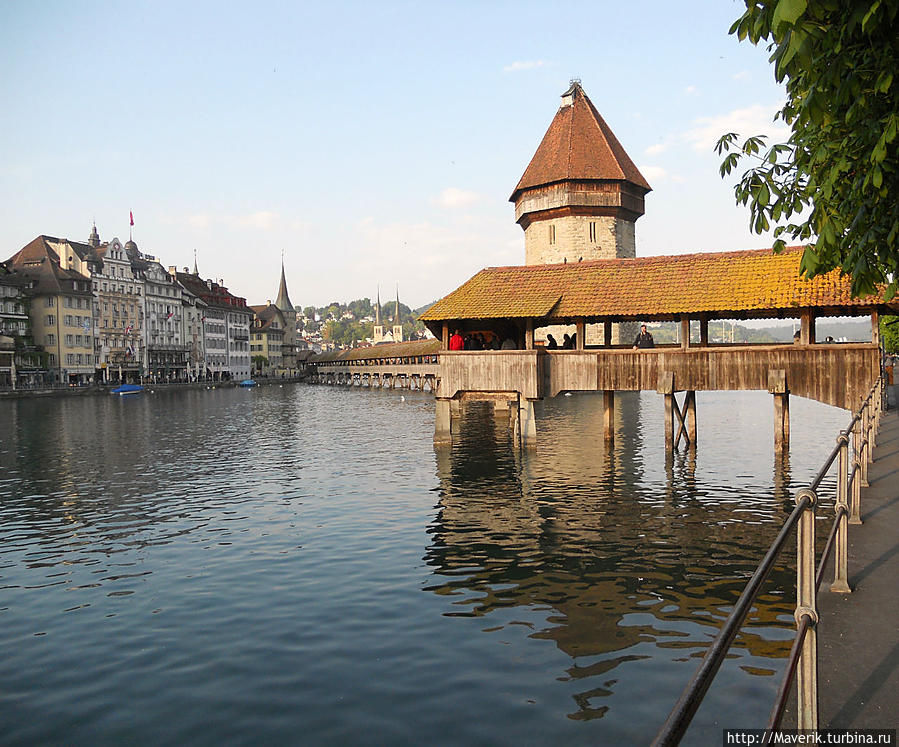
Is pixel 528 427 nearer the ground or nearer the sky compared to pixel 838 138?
nearer the ground

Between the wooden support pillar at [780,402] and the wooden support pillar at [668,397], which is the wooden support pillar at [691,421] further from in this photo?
the wooden support pillar at [780,402]

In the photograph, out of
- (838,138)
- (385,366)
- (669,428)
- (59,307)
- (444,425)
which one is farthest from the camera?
(385,366)

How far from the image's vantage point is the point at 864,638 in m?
4.79

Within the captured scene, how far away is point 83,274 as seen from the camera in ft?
295

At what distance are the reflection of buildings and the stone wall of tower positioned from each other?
37214mm

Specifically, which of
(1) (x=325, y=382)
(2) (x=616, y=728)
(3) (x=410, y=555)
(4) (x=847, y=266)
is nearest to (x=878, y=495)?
(4) (x=847, y=266)

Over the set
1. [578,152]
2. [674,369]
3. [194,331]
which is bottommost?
[674,369]

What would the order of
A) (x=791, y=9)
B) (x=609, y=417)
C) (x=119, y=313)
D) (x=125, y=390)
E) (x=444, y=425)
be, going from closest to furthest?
1. (x=791, y=9)
2. (x=609, y=417)
3. (x=444, y=425)
4. (x=125, y=390)
5. (x=119, y=313)

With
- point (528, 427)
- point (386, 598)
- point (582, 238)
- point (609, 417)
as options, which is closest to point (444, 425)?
point (528, 427)

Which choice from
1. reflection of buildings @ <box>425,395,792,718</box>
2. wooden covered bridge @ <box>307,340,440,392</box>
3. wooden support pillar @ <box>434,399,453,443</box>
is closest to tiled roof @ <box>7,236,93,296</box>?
wooden covered bridge @ <box>307,340,440,392</box>

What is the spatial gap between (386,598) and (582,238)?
Result: 168ft

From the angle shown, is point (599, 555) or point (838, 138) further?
point (599, 555)

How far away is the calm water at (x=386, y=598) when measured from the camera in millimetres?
7754

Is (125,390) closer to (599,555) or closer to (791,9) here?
(599,555)
